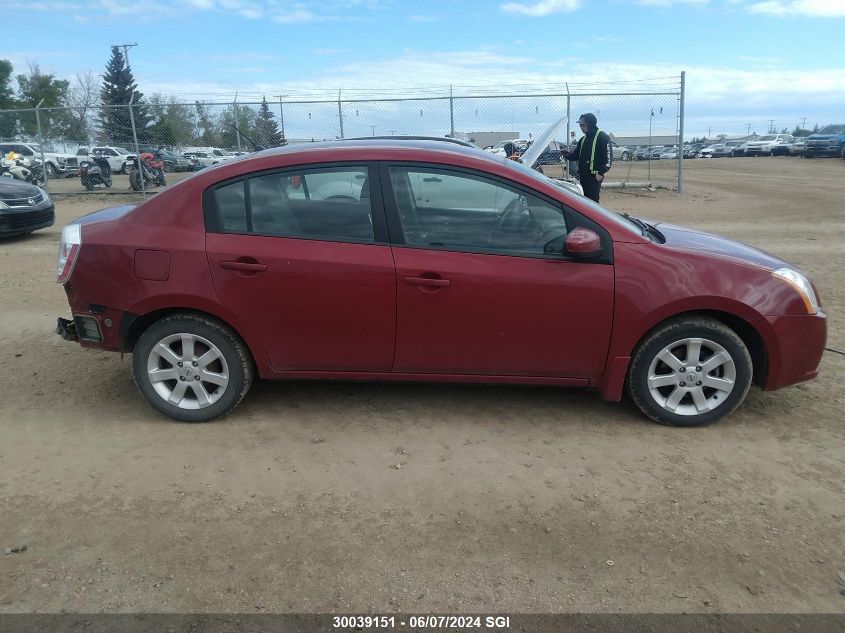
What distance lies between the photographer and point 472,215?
398 cm

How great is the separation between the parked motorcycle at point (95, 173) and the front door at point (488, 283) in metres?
20.4

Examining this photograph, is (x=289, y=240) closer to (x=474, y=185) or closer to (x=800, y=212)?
(x=474, y=185)

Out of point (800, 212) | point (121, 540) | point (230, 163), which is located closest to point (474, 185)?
point (230, 163)

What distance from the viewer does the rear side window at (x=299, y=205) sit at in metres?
4.00

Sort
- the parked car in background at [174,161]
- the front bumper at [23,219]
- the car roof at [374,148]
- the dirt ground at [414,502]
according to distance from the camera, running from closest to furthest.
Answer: the dirt ground at [414,502] < the car roof at [374,148] < the front bumper at [23,219] < the parked car in background at [174,161]

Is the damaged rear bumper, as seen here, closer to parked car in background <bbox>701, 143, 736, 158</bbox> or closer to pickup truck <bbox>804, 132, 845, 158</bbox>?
pickup truck <bbox>804, 132, 845, 158</bbox>

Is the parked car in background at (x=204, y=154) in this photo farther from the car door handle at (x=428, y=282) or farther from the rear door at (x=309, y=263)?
the car door handle at (x=428, y=282)

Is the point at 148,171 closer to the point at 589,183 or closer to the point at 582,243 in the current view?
the point at 589,183

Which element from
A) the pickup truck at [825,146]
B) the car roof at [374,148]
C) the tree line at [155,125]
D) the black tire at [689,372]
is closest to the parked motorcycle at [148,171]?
the tree line at [155,125]

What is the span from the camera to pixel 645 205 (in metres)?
16.4

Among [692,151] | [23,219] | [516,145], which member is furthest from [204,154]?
[692,151]

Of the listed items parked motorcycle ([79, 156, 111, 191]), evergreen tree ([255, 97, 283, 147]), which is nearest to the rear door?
evergreen tree ([255, 97, 283, 147])

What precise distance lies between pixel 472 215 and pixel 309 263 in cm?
99

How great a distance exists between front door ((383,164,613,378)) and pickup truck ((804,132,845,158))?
3834 centimetres
